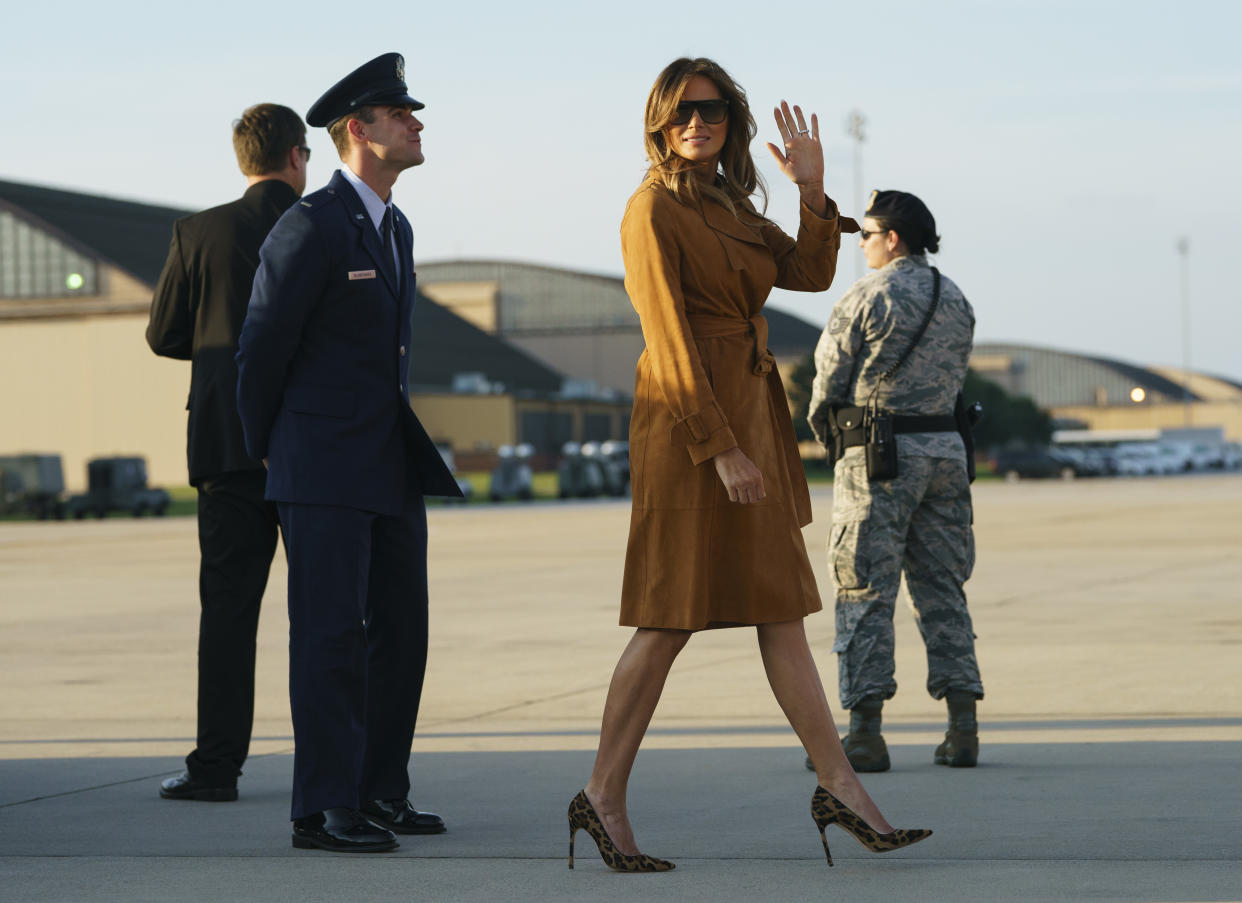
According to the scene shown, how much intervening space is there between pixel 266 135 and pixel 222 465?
3.60 ft

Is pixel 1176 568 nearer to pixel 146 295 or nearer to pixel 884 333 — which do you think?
pixel 884 333

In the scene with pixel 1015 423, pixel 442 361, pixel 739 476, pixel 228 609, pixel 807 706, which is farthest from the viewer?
pixel 442 361

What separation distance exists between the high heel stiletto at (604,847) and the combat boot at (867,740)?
59.0 inches

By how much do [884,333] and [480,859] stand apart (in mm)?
2331

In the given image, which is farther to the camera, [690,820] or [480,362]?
[480,362]

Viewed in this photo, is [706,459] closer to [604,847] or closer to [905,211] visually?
[604,847]

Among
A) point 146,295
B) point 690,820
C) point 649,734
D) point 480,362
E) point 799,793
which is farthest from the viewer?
point 480,362

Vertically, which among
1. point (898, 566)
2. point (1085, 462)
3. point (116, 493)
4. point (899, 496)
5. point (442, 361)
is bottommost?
point (1085, 462)

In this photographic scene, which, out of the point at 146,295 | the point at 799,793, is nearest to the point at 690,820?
the point at 799,793

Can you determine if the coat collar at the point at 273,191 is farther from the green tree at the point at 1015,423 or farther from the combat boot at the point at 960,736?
the green tree at the point at 1015,423

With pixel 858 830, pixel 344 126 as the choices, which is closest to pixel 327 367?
pixel 344 126

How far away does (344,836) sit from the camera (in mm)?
4504

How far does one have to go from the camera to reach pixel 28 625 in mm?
12094

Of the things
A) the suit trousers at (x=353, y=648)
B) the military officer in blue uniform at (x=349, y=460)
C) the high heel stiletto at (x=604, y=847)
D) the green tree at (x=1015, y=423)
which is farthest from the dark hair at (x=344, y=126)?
the green tree at (x=1015, y=423)
